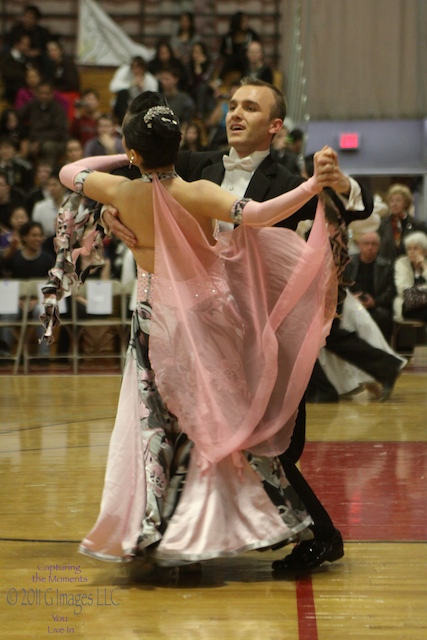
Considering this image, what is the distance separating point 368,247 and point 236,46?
523 cm

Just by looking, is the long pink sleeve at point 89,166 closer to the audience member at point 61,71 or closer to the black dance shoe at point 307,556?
the black dance shoe at point 307,556

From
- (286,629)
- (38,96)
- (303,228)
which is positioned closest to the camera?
(286,629)

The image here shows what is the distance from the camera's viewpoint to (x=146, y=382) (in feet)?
12.0

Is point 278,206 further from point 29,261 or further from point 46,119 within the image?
point 46,119

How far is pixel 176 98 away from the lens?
11648mm

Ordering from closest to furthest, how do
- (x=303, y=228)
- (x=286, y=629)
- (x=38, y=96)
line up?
(x=286, y=629)
(x=303, y=228)
(x=38, y=96)

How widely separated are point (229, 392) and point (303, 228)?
2.76m

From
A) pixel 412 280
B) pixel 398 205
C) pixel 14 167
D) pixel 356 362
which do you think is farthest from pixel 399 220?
pixel 14 167

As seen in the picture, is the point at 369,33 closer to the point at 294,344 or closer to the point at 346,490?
the point at 346,490

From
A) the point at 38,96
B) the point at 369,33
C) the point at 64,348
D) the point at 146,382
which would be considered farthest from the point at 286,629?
the point at 369,33

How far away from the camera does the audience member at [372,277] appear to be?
8625mm

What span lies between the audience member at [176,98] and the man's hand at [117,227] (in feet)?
26.4

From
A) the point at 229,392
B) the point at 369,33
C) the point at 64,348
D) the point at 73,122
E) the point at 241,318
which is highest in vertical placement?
the point at 369,33

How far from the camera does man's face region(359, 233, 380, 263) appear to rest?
857 centimetres
